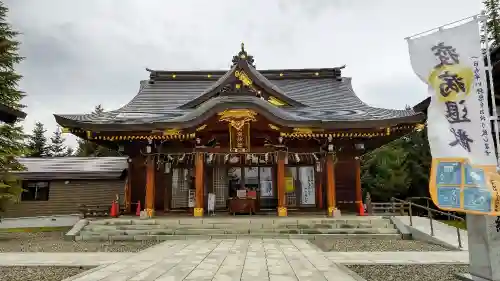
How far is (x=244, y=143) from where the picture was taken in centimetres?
1373

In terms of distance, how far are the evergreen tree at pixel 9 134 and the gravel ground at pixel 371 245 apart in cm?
1173

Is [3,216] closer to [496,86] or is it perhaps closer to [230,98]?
[230,98]

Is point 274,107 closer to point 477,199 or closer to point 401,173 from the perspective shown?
point 477,199

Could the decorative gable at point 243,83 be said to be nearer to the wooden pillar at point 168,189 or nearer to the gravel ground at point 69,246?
the wooden pillar at point 168,189

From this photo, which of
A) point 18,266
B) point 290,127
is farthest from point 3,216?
point 290,127

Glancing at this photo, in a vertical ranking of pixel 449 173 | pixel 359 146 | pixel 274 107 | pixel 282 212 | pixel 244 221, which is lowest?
pixel 244 221

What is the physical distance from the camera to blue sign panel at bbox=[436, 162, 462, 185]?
475 cm

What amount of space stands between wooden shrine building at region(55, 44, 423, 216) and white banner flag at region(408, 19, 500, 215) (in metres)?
8.04

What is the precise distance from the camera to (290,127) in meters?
13.1

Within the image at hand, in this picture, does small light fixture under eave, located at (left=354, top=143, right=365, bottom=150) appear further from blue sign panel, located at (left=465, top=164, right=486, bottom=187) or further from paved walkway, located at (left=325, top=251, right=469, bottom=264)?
blue sign panel, located at (left=465, top=164, right=486, bottom=187)

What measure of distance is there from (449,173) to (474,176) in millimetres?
303

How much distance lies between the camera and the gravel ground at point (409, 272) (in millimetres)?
6172

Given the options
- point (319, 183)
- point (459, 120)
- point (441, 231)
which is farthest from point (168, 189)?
point (459, 120)

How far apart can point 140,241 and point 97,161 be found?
12.3 metres
